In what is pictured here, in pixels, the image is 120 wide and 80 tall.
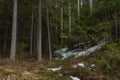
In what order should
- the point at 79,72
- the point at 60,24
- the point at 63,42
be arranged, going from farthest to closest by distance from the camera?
the point at 60,24
the point at 63,42
the point at 79,72

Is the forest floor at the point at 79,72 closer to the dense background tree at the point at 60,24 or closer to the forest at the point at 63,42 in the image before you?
the forest at the point at 63,42

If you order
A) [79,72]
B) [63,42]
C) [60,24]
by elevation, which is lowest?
[63,42]

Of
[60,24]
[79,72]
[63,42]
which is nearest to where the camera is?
[79,72]

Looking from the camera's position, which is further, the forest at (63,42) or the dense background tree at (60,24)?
the dense background tree at (60,24)

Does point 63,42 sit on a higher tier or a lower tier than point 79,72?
lower

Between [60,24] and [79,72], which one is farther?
[60,24]

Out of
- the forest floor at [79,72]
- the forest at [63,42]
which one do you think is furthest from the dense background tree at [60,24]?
the forest floor at [79,72]

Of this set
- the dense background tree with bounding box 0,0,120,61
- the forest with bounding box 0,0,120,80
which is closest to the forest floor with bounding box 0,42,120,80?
→ the forest with bounding box 0,0,120,80

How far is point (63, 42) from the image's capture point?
98.9 feet

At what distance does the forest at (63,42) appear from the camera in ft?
43.4

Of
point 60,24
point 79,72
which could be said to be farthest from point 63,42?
point 79,72

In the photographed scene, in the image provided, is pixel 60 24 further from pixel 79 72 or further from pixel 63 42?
pixel 79 72

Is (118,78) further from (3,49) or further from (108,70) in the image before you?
(3,49)

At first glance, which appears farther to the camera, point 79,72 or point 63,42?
point 63,42
